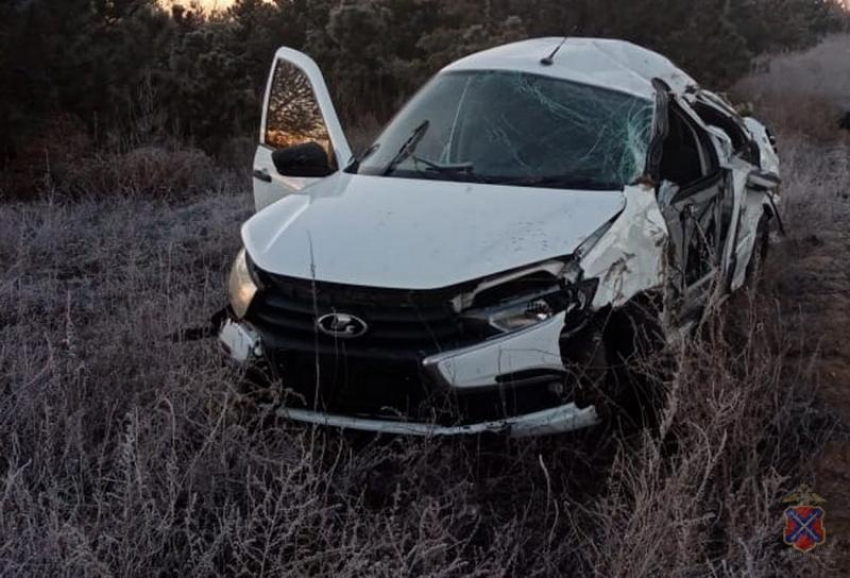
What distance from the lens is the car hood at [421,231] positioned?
134 inches

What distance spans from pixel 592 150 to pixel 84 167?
6991 mm

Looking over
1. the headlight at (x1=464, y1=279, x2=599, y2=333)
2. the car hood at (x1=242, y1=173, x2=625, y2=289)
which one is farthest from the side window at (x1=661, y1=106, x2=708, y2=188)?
the headlight at (x1=464, y1=279, x2=599, y2=333)

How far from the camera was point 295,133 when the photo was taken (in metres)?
5.30

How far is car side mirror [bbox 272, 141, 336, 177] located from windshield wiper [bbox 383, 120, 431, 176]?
0.39 m

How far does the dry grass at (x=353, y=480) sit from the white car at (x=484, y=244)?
212 mm

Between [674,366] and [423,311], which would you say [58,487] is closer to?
[423,311]

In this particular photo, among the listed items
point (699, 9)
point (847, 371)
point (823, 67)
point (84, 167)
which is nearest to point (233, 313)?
point (847, 371)

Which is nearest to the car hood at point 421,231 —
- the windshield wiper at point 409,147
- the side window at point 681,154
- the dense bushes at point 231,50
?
the windshield wiper at point 409,147

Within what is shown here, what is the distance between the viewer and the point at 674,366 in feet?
11.8

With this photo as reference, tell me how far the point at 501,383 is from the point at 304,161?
1973 mm

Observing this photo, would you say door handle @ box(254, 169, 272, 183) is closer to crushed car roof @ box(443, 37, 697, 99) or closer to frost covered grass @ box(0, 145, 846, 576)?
frost covered grass @ box(0, 145, 846, 576)

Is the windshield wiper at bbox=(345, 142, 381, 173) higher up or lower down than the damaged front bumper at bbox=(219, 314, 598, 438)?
higher up

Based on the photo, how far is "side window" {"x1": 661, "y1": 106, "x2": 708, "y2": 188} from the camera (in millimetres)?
4625

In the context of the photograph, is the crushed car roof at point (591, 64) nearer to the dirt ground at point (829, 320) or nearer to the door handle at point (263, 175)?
the door handle at point (263, 175)
